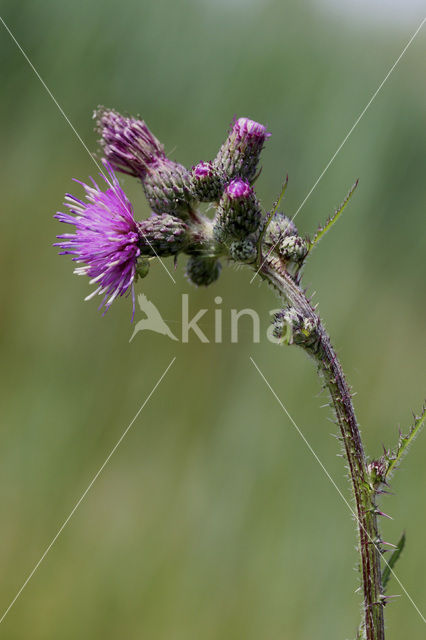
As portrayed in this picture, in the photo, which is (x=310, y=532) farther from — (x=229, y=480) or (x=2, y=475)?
(x=2, y=475)

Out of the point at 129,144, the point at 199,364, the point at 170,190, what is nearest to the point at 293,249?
the point at 170,190

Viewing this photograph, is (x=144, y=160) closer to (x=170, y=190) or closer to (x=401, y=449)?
(x=170, y=190)

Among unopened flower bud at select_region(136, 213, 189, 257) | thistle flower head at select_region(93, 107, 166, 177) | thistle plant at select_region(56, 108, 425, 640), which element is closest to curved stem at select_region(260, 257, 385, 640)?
thistle plant at select_region(56, 108, 425, 640)

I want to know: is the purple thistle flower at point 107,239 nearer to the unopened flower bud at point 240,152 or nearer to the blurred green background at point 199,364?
the unopened flower bud at point 240,152

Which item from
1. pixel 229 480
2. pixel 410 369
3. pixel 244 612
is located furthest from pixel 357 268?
pixel 244 612

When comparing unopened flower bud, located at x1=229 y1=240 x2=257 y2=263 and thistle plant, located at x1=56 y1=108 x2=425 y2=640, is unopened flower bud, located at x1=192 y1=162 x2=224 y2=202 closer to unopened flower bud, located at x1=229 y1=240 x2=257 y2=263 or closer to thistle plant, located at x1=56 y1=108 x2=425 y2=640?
thistle plant, located at x1=56 y1=108 x2=425 y2=640

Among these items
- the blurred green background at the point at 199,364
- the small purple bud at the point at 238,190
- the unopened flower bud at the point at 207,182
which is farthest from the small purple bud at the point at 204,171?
the blurred green background at the point at 199,364
